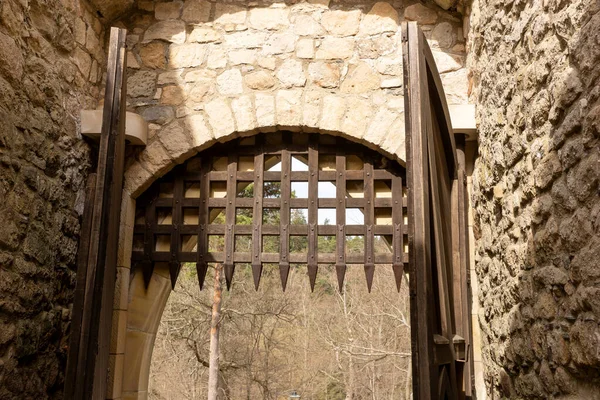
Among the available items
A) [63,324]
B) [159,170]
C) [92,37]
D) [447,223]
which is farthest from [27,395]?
[447,223]

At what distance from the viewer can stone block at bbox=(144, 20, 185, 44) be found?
3.69 metres

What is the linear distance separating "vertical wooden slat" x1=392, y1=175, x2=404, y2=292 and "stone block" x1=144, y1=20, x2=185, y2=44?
152 cm

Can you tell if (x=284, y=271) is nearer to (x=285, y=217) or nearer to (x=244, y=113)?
(x=285, y=217)

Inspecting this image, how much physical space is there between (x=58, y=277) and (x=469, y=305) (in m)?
2.05

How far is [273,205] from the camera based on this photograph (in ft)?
11.9

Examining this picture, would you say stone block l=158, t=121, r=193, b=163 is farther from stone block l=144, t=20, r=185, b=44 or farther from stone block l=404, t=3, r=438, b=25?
stone block l=404, t=3, r=438, b=25

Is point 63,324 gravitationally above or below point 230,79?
below

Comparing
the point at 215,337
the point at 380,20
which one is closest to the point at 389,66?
the point at 380,20

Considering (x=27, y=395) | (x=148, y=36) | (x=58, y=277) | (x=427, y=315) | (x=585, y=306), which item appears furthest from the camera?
(x=148, y=36)

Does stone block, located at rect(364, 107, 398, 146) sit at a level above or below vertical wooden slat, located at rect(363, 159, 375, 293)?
above

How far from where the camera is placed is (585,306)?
1691 mm

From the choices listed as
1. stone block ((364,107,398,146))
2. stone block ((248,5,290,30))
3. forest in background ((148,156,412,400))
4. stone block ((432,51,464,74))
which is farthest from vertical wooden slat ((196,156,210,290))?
forest in background ((148,156,412,400))

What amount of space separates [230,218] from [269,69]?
0.89 meters

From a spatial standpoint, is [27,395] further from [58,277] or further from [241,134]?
[241,134]
